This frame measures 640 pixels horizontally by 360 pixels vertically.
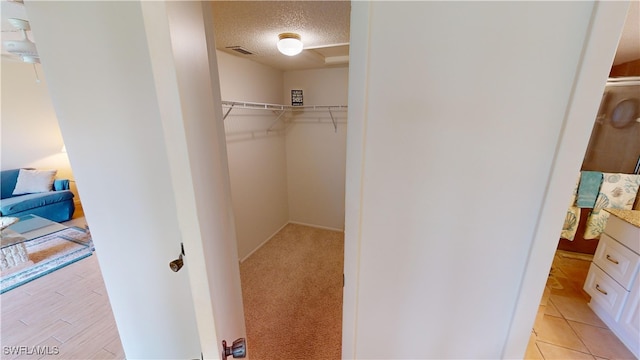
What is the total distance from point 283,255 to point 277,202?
Result: 84 cm

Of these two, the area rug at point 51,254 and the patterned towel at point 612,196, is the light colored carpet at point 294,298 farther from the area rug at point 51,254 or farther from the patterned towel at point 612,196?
the patterned towel at point 612,196

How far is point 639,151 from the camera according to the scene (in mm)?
2422

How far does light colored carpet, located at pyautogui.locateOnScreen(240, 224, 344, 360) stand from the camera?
1.82 m

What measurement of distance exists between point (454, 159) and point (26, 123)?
18.9ft

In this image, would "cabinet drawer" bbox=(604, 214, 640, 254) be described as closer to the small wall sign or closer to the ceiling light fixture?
the ceiling light fixture

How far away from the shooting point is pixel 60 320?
200 centimetres

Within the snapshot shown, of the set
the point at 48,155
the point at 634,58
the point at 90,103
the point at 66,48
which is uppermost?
the point at 634,58

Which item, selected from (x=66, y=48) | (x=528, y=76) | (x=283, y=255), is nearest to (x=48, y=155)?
(x=283, y=255)

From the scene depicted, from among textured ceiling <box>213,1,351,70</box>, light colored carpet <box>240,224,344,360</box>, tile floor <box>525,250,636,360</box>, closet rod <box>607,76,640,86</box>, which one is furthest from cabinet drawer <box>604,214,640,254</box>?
textured ceiling <box>213,1,351,70</box>

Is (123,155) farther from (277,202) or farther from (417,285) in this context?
(277,202)

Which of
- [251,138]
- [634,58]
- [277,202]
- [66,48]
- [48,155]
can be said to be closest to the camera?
[66,48]

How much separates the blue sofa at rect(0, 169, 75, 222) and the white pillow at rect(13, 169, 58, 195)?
7 centimetres

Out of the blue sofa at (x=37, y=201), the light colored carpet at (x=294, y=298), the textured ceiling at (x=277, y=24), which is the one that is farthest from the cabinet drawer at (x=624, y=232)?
the blue sofa at (x=37, y=201)

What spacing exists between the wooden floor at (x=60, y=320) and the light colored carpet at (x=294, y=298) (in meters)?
0.98
